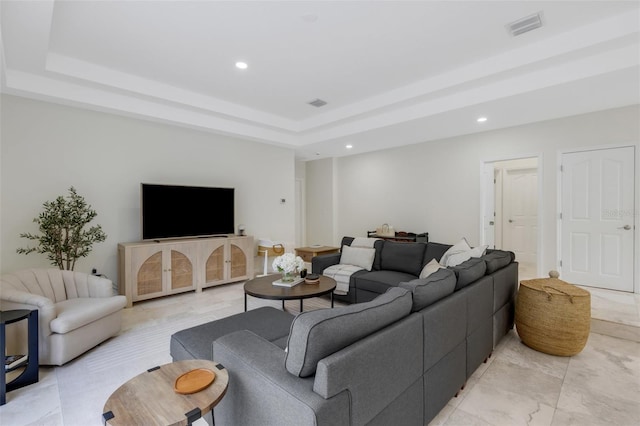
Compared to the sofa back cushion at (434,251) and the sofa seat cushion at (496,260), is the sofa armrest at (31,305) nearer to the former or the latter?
the sofa seat cushion at (496,260)

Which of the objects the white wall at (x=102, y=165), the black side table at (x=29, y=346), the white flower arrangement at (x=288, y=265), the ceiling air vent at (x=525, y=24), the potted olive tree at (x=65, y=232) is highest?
the ceiling air vent at (x=525, y=24)

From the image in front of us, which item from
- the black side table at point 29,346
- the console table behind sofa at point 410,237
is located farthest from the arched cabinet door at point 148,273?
the console table behind sofa at point 410,237

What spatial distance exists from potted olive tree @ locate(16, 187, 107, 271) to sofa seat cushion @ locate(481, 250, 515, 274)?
442 cm

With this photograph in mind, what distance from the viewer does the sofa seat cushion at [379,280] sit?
11.6 ft

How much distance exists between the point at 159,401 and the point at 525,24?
391 centimetres

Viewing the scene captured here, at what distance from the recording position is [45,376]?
2400mm

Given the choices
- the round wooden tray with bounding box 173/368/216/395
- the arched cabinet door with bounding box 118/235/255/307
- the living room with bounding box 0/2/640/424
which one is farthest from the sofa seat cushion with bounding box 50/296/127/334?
the round wooden tray with bounding box 173/368/216/395

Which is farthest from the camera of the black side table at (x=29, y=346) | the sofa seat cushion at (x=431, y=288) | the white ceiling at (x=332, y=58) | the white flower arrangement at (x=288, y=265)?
the white flower arrangement at (x=288, y=265)

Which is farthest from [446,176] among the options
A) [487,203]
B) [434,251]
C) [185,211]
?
[185,211]

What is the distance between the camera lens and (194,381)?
1275 mm

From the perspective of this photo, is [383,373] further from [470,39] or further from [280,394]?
[470,39]

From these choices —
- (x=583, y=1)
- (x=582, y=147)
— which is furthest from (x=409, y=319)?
(x=582, y=147)

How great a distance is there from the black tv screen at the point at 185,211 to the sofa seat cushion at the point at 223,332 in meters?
2.65

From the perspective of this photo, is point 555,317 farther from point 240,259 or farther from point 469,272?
point 240,259
